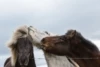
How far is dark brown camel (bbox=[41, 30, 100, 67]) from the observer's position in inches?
332

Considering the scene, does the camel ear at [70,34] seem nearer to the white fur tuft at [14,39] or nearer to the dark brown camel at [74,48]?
the dark brown camel at [74,48]

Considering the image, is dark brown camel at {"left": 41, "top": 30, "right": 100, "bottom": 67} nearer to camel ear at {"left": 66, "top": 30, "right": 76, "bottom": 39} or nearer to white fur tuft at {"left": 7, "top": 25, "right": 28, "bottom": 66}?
camel ear at {"left": 66, "top": 30, "right": 76, "bottom": 39}

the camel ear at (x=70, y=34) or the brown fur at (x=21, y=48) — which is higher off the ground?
the brown fur at (x=21, y=48)

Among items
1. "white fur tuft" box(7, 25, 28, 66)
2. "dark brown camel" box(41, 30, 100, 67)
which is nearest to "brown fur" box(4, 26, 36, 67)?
"white fur tuft" box(7, 25, 28, 66)

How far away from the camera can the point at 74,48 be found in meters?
8.52

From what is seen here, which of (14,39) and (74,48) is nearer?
(74,48)

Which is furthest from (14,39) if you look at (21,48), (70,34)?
(70,34)

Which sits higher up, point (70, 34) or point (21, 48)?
point (21, 48)

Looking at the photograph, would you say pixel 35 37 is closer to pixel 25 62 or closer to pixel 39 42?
pixel 39 42

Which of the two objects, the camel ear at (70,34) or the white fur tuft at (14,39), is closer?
the camel ear at (70,34)

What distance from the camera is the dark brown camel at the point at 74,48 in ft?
27.7

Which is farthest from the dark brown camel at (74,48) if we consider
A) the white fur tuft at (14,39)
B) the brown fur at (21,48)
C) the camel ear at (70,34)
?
the white fur tuft at (14,39)

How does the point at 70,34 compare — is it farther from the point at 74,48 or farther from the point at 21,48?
the point at 21,48

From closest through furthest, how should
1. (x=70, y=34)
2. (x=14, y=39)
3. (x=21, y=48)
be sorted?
(x=70, y=34) → (x=21, y=48) → (x=14, y=39)
